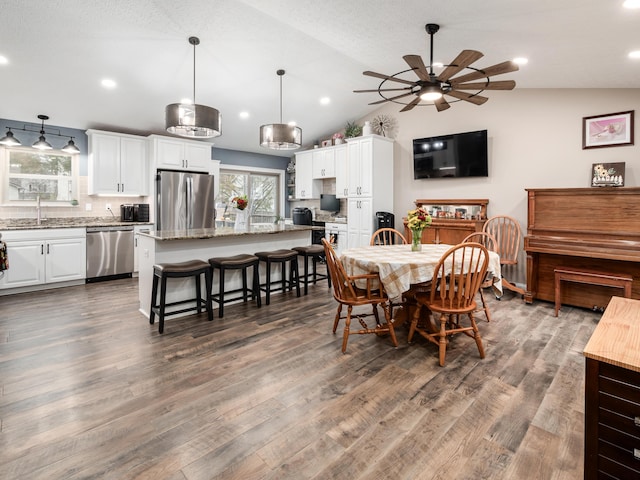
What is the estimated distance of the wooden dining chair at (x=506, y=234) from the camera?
4.73m

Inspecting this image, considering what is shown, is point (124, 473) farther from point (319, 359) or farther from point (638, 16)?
point (638, 16)

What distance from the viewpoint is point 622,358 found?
3.52 ft

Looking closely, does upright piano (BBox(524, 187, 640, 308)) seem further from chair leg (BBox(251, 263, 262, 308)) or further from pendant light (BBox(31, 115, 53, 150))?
pendant light (BBox(31, 115, 53, 150))

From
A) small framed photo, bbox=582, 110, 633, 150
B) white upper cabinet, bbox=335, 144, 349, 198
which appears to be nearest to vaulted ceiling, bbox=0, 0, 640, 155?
small framed photo, bbox=582, 110, 633, 150

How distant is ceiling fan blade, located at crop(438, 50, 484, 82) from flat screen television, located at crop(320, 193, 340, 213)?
4537 millimetres

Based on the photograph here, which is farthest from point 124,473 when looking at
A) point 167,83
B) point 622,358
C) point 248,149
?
point 248,149

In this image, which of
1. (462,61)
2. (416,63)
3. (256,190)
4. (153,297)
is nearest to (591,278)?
(462,61)

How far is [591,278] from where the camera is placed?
3607mm

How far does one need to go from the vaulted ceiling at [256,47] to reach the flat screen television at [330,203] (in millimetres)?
2224

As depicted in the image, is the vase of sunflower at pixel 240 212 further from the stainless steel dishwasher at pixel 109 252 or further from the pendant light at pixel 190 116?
the stainless steel dishwasher at pixel 109 252

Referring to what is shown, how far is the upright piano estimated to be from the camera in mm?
3588

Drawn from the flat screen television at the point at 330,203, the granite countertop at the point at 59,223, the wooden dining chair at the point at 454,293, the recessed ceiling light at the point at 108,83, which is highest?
the recessed ceiling light at the point at 108,83

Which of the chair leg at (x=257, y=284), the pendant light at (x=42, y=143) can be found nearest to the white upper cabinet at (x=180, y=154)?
the pendant light at (x=42, y=143)

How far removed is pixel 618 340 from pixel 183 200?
5.79 m
